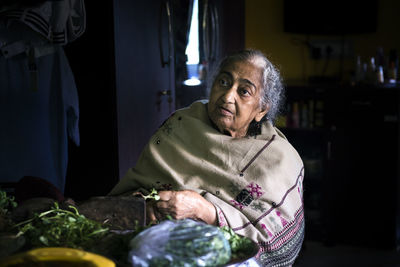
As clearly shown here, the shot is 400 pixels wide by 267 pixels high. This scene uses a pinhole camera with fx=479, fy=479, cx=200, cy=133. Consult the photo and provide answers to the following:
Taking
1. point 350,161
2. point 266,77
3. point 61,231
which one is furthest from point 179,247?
point 350,161

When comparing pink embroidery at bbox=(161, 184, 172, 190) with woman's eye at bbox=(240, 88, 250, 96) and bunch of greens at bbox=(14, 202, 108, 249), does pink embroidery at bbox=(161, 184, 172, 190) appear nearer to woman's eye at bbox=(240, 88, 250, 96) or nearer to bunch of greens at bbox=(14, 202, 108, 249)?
woman's eye at bbox=(240, 88, 250, 96)

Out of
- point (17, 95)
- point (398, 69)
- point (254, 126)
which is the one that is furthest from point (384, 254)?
point (17, 95)

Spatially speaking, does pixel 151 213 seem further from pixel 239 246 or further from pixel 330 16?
pixel 330 16

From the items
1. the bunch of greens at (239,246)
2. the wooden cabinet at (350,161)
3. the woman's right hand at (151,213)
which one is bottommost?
the wooden cabinet at (350,161)

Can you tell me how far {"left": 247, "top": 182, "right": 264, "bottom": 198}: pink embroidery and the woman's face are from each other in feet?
0.94

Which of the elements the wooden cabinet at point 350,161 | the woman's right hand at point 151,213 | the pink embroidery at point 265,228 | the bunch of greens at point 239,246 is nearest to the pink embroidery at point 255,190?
the pink embroidery at point 265,228

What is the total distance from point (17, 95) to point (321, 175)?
2384mm

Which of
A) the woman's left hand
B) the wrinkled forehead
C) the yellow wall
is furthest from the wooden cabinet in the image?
the woman's left hand

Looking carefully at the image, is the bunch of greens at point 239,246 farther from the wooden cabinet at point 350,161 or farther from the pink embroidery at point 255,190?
the wooden cabinet at point 350,161

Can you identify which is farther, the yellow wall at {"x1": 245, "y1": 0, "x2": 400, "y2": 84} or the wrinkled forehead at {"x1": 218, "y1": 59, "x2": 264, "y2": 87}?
the yellow wall at {"x1": 245, "y1": 0, "x2": 400, "y2": 84}

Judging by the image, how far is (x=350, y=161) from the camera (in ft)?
12.2

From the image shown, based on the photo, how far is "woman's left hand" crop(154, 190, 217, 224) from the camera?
5.27 ft

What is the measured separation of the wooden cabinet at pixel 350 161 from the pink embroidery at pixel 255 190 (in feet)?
6.74

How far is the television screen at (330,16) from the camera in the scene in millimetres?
4217
